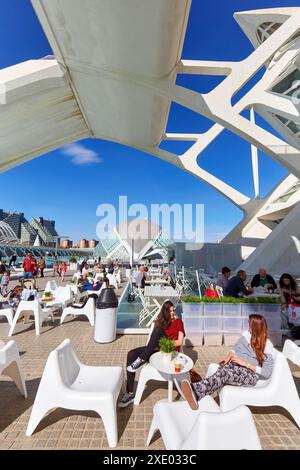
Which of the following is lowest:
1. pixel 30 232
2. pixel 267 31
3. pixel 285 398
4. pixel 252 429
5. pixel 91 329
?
pixel 91 329

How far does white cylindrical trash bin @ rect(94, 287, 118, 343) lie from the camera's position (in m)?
5.05

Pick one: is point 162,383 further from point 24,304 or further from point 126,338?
point 24,304

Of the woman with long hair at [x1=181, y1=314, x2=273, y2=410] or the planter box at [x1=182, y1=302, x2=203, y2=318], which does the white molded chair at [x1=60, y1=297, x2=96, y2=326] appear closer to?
the planter box at [x1=182, y1=302, x2=203, y2=318]

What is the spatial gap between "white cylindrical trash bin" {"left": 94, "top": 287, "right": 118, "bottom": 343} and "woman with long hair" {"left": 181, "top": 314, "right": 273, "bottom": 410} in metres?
2.75

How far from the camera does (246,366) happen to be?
9.00 ft

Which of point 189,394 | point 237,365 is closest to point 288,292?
point 237,365

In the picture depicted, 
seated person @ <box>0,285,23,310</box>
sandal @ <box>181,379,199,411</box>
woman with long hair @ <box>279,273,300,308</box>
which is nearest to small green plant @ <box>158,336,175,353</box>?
sandal @ <box>181,379,199,411</box>

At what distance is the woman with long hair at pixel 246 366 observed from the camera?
268 centimetres

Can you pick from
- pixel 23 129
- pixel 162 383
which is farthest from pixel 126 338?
pixel 23 129

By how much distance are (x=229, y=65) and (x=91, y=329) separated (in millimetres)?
10515

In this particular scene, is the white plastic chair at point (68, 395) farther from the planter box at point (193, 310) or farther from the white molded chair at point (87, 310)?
the white molded chair at point (87, 310)

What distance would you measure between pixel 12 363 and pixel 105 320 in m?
2.27

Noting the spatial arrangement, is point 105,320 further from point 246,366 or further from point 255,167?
point 255,167

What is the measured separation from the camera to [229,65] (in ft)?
32.7
